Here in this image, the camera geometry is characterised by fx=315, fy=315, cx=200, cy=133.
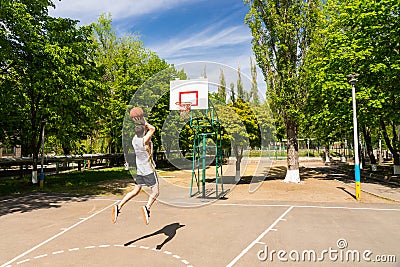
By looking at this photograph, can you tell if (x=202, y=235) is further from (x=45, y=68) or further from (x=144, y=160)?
(x=45, y=68)

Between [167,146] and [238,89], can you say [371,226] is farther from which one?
[167,146]

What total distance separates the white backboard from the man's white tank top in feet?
25.6

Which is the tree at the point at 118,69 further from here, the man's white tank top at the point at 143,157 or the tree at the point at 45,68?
the man's white tank top at the point at 143,157

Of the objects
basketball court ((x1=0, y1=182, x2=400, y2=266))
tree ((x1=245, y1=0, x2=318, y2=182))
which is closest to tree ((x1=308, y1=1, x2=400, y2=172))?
tree ((x1=245, y1=0, x2=318, y2=182))

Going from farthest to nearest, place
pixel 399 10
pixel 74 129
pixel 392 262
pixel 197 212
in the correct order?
1. pixel 74 129
2. pixel 399 10
3. pixel 197 212
4. pixel 392 262

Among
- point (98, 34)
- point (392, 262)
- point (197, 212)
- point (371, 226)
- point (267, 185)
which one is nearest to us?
point (392, 262)

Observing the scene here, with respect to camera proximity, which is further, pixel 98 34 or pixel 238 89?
pixel 98 34

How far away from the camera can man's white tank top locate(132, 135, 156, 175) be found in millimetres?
6805

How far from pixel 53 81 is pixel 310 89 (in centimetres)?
1677

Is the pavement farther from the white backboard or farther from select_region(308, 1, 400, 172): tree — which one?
select_region(308, 1, 400, 172): tree

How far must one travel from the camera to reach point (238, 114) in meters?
22.3

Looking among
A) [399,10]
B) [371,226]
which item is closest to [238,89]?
[399,10]

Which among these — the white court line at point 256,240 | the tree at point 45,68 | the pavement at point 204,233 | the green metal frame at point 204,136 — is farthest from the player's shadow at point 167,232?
the tree at point 45,68

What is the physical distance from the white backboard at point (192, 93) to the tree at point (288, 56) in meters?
9.87
